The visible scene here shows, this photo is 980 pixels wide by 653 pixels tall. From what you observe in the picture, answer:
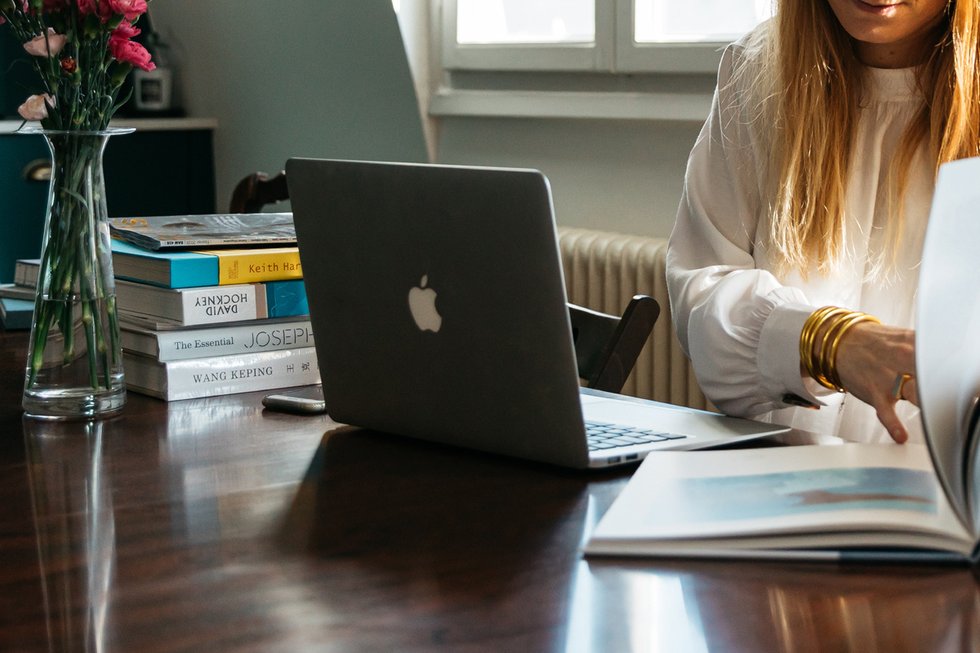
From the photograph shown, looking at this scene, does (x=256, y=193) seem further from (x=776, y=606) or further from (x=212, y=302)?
(x=776, y=606)

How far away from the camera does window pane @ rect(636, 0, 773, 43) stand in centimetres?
254

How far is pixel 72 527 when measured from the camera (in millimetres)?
990

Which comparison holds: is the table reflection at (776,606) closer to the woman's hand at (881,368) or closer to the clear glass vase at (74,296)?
the woman's hand at (881,368)

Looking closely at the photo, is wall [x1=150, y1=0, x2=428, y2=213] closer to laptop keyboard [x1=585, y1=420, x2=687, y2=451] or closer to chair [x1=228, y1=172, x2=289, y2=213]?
chair [x1=228, y1=172, x2=289, y2=213]

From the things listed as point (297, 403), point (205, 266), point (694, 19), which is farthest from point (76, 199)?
point (694, 19)

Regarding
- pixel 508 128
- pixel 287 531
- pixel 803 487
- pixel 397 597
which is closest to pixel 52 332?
pixel 287 531

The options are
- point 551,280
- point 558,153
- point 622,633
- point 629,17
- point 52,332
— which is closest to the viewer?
point 622,633

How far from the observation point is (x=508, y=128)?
10.0ft

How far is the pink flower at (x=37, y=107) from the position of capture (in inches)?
50.5

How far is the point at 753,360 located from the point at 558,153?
1.63 metres

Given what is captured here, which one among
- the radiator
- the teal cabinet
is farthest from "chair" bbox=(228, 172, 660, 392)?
the teal cabinet

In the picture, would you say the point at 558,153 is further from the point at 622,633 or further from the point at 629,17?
the point at 622,633

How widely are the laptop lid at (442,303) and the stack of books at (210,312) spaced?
0.24 metres

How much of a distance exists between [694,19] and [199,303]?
1.50 meters
